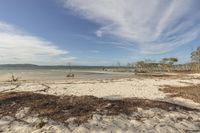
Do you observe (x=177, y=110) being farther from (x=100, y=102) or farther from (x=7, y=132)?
(x=7, y=132)

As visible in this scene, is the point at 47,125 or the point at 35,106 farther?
the point at 35,106

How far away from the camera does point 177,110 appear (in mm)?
6922

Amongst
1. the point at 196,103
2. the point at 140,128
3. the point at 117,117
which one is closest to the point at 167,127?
the point at 140,128

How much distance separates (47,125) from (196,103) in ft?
23.4

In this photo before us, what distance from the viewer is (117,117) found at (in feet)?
19.6

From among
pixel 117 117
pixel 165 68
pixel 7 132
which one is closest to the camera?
pixel 7 132

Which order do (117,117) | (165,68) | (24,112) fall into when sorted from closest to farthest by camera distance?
(117,117), (24,112), (165,68)

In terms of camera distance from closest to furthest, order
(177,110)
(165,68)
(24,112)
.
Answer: (24,112) → (177,110) → (165,68)

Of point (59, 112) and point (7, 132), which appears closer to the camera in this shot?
point (7, 132)

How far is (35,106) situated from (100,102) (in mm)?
2765

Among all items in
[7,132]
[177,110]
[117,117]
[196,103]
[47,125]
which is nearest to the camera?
[7,132]

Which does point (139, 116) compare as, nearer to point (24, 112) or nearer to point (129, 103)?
point (129, 103)

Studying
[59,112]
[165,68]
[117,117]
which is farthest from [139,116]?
[165,68]

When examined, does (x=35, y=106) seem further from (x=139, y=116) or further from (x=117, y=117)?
(x=139, y=116)
